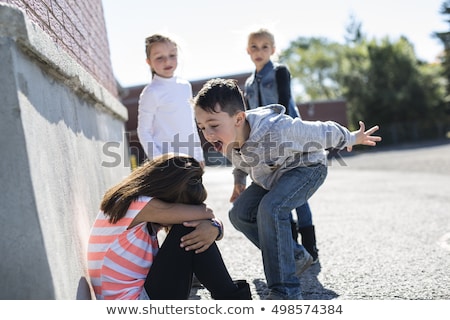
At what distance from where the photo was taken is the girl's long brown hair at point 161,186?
2.68 metres

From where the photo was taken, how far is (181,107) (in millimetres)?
4387

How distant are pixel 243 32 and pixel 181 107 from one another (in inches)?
37.6

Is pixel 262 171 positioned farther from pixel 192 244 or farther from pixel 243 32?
pixel 243 32

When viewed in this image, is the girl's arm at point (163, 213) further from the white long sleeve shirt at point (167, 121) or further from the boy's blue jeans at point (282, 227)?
the white long sleeve shirt at point (167, 121)

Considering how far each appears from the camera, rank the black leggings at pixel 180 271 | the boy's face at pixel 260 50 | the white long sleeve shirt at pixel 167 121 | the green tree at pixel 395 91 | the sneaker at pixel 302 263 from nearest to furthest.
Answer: the black leggings at pixel 180 271
the sneaker at pixel 302 263
the white long sleeve shirt at pixel 167 121
the boy's face at pixel 260 50
the green tree at pixel 395 91

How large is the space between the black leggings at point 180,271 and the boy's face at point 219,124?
25.7 inches

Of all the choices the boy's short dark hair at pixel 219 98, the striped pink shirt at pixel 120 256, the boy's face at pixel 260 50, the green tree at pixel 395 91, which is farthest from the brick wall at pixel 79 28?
the green tree at pixel 395 91

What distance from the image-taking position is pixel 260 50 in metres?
4.64

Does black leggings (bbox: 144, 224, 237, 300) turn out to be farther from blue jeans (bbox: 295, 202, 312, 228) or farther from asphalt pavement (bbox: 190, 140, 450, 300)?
blue jeans (bbox: 295, 202, 312, 228)

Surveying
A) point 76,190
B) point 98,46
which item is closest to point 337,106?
point 98,46

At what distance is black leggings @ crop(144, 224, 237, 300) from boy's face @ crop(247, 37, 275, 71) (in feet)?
7.60

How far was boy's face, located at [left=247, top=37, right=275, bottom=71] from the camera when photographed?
→ 4.63 meters

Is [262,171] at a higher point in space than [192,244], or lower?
higher
